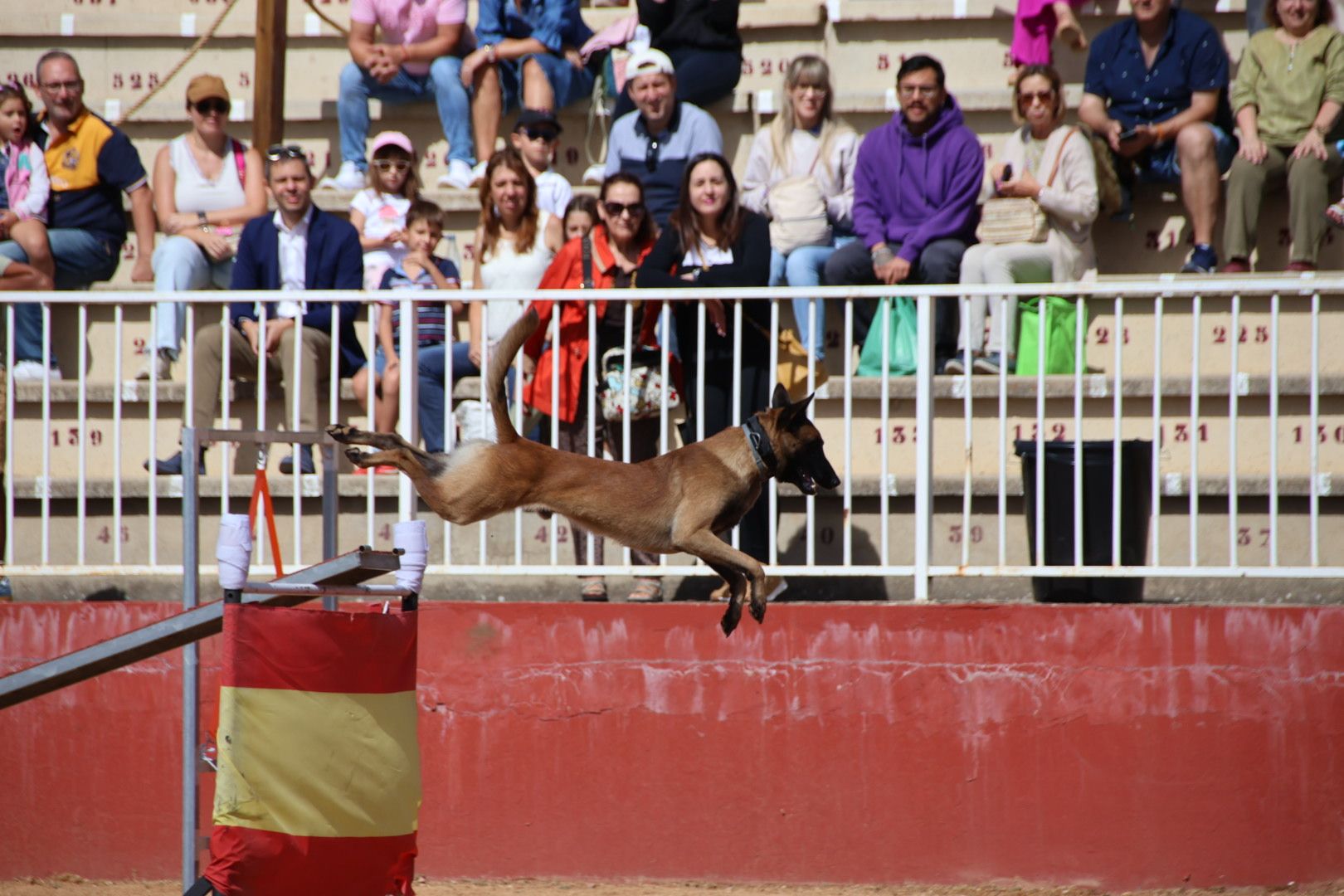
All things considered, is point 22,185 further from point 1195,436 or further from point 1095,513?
point 1195,436

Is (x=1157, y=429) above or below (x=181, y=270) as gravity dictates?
below

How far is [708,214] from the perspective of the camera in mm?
7551

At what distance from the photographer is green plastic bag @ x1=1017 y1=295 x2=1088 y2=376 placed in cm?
776

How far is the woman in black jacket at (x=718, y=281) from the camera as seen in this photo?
23.4 ft

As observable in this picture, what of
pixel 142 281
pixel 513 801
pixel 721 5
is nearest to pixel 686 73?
pixel 721 5

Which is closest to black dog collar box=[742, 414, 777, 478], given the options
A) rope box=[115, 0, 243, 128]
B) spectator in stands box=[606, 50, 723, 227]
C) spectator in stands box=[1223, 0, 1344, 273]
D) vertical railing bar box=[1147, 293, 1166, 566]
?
vertical railing bar box=[1147, 293, 1166, 566]

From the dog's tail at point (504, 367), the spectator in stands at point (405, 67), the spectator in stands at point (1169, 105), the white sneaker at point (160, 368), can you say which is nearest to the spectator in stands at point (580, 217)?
the spectator in stands at point (405, 67)

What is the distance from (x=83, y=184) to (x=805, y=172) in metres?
4.48

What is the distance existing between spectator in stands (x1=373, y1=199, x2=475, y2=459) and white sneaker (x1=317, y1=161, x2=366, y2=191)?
1.59 metres

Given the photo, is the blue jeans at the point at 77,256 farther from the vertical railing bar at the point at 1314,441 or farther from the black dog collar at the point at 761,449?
the vertical railing bar at the point at 1314,441

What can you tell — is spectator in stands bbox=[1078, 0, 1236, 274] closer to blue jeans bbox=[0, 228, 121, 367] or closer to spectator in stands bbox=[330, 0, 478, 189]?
spectator in stands bbox=[330, 0, 478, 189]

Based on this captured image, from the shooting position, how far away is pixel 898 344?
791 cm

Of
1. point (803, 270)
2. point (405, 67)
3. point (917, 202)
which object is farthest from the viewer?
point (405, 67)

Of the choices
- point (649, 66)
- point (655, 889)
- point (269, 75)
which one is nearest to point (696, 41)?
point (649, 66)
